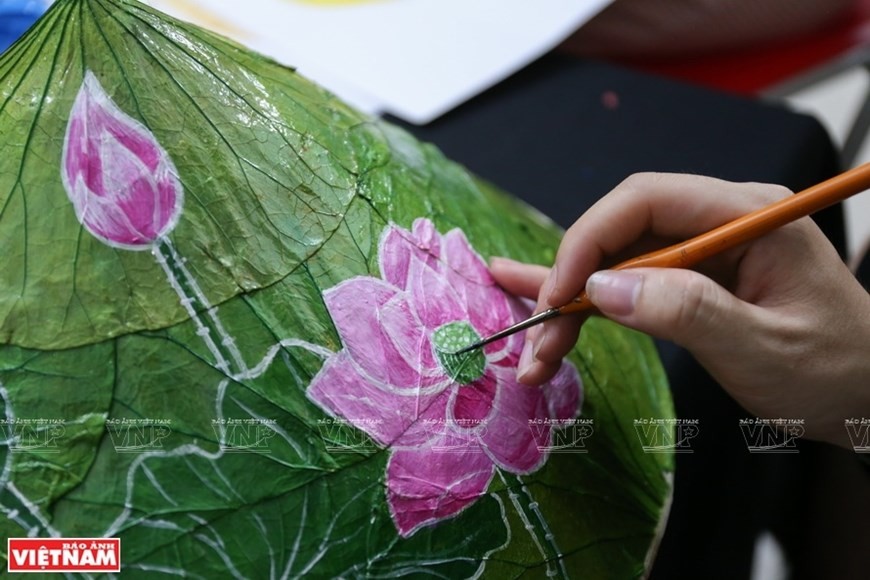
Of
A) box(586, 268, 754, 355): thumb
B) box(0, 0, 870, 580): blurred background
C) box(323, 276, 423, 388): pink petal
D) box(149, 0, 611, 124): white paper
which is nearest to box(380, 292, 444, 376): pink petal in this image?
box(323, 276, 423, 388): pink petal

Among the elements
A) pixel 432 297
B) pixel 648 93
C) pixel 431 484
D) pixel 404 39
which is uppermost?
pixel 404 39

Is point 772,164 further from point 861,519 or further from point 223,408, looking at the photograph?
point 223,408

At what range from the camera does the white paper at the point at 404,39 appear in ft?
3.38

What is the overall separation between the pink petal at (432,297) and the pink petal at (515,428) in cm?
4

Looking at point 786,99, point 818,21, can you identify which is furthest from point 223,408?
point 818,21

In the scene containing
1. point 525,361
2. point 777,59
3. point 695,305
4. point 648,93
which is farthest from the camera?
point 777,59

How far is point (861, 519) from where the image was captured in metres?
0.70

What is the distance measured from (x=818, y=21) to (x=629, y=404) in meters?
0.70

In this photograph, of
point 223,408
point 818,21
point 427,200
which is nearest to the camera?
point 223,408

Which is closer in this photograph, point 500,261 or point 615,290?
point 615,290

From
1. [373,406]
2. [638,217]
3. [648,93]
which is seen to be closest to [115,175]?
[373,406]

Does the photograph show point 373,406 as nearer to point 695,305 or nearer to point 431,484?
point 431,484

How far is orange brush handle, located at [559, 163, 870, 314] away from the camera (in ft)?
1.34

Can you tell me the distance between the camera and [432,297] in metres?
0.53
